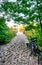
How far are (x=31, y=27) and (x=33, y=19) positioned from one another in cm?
145

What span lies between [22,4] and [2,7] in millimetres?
2087

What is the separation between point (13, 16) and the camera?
60.2ft

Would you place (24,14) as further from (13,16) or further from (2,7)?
(2,7)

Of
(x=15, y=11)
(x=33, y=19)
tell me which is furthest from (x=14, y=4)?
(x=33, y=19)

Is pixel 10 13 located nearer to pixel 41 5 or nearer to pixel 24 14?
pixel 24 14

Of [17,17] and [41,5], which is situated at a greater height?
[41,5]

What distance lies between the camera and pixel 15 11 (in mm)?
17984

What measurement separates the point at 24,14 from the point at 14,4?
1440mm

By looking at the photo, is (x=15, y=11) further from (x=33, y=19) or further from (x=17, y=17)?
(x=33, y=19)

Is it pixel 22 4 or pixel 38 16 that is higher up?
pixel 22 4

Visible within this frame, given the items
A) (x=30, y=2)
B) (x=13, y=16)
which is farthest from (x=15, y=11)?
(x=30, y=2)

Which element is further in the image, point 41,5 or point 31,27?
point 31,27

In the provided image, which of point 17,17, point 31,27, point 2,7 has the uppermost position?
point 2,7

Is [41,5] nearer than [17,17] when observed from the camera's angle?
Yes
